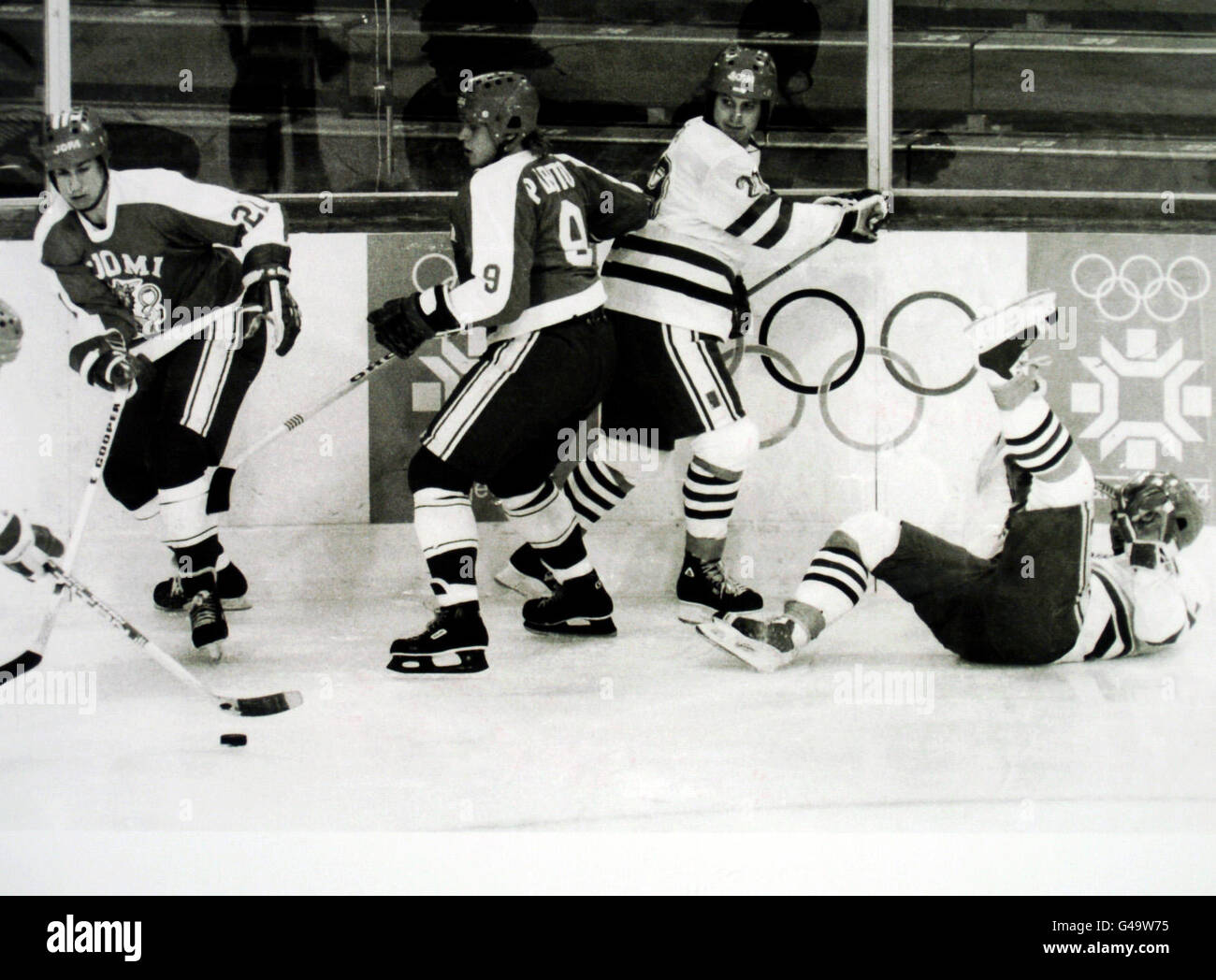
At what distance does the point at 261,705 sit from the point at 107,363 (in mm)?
686

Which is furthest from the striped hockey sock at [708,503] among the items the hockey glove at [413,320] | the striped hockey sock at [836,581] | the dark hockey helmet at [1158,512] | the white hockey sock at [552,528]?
the dark hockey helmet at [1158,512]

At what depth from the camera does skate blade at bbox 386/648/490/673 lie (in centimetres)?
222

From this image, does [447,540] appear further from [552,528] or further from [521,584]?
[521,584]

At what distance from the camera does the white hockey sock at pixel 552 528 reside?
2381 millimetres

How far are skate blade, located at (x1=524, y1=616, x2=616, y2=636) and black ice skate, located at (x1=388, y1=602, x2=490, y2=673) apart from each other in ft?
0.71

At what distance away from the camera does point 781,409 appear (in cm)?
266

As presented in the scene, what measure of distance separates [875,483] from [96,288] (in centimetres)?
157

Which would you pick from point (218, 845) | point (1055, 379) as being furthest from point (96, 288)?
point (1055, 379)

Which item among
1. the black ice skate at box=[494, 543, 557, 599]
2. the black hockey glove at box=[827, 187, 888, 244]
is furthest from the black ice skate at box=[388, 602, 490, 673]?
the black hockey glove at box=[827, 187, 888, 244]

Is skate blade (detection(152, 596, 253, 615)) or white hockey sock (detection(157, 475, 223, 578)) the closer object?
white hockey sock (detection(157, 475, 223, 578))

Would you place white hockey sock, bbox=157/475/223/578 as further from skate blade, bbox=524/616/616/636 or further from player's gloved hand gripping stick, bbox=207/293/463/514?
skate blade, bbox=524/616/616/636

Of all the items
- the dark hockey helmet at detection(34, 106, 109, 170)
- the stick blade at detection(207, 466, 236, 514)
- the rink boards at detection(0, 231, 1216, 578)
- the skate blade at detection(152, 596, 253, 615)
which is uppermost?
the dark hockey helmet at detection(34, 106, 109, 170)

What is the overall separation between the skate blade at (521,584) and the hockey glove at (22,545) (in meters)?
0.84
